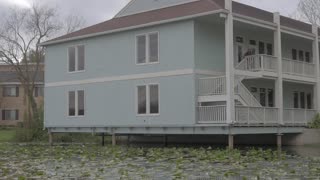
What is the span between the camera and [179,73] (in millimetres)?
30750

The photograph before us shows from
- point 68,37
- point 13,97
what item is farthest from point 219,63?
point 13,97

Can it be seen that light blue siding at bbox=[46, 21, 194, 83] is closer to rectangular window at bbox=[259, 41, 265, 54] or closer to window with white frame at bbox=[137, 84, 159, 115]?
window with white frame at bbox=[137, 84, 159, 115]

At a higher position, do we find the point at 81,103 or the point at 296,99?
the point at 296,99

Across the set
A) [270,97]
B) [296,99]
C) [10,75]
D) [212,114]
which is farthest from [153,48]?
[10,75]

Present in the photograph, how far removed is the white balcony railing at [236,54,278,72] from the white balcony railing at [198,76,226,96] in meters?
2.21

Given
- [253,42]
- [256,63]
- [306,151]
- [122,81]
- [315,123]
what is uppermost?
[253,42]

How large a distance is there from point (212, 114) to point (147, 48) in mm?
6236

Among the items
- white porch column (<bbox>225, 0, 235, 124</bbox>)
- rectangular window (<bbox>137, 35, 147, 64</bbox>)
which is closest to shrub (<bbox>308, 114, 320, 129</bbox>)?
white porch column (<bbox>225, 0, 235, 124</bbox>)

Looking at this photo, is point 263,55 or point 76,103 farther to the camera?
point 76,103

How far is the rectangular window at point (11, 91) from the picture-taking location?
70.8 metres

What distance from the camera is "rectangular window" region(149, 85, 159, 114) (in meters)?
31.7

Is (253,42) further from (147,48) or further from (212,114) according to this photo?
(212,114)

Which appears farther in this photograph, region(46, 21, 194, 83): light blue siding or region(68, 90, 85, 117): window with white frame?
region(68, 90, 85, 117): window with white frame

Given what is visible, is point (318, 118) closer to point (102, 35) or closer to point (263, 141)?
point (263, 141)
